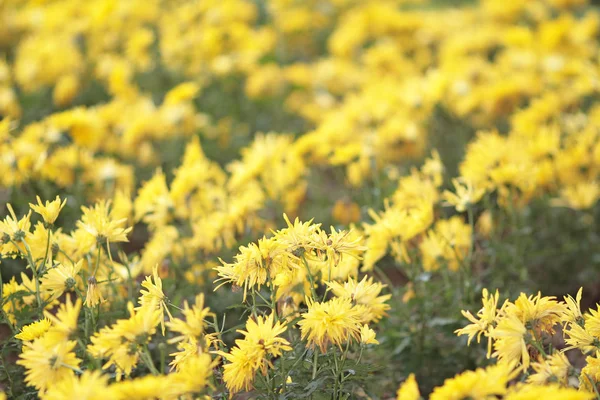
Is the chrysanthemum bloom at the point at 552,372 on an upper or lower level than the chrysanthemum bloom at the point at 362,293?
lower

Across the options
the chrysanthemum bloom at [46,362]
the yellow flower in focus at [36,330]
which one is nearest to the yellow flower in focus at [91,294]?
the yellow flower in focus at [36,330]

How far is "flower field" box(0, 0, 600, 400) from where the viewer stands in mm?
1677

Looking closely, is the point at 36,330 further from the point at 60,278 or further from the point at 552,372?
the point at 552,372

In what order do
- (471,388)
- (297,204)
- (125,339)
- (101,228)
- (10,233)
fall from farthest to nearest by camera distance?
Result: 1. (297,204)
2. (101,228)
3. (10,233)
4. (125,339)
5. (471,388)

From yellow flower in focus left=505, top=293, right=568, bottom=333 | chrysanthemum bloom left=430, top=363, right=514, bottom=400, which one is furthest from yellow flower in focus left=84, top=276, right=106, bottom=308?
yellow flower in focus left=505, top=293, right=568, bottom=333

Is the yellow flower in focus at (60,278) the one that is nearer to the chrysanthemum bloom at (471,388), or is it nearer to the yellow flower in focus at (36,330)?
the yellow flower in focus at (36,330)

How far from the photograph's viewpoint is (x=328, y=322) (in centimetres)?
166

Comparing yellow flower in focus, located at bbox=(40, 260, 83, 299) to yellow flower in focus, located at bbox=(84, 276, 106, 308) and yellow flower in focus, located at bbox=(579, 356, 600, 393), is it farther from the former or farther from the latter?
yellow flower in focus, located at bbox=(579, 356, 600, 393)

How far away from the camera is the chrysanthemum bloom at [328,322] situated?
5.43 ft

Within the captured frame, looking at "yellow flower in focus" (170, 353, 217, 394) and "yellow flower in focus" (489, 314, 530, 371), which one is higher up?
"yellow flower in focus" (170, 353, 217, 394)

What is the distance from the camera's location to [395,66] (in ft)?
15.7

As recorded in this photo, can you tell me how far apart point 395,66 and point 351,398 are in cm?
325

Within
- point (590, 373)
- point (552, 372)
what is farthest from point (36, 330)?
point (590, 373)

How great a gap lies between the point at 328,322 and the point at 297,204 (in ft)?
5.72
